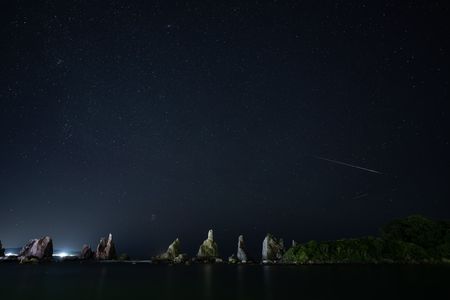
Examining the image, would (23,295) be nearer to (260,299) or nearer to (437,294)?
(260,299)

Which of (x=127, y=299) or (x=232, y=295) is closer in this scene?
(x=127, y=299)

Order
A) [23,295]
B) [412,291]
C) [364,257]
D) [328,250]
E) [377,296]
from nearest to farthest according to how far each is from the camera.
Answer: [377,296] → [412,291] → [23,295] → [364,257] → [328,250]

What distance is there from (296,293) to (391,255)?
108365mm

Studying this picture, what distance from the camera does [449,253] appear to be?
13262 cm

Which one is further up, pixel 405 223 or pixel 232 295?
pixel 405 223

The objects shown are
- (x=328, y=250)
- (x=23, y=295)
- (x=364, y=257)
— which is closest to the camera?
(x=23, y=295)

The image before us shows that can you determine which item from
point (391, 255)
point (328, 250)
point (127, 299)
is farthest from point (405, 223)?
point (127, 299)

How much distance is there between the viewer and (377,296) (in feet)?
148

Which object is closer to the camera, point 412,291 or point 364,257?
point 412,291

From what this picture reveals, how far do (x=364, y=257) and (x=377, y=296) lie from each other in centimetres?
10962

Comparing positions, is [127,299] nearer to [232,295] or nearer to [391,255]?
[232,295]

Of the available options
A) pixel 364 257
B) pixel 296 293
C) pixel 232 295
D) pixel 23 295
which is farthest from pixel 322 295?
pixel 364 257

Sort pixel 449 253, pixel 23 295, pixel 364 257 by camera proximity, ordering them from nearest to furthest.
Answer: pixel 23 295, pixel 449 253, pixel 364 257

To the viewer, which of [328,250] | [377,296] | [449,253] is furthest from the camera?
[328,250]
